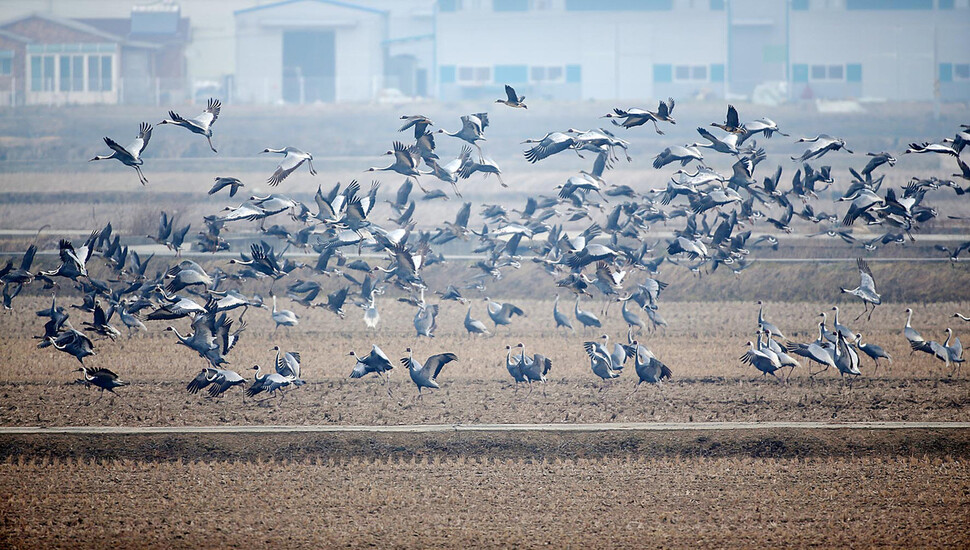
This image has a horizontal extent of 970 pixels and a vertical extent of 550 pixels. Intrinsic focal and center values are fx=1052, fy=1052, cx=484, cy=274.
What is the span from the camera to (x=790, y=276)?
101 feet

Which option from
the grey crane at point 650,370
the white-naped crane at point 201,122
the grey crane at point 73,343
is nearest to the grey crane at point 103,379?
the grey crane at point 73,343

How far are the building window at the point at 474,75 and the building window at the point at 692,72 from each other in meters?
13.8

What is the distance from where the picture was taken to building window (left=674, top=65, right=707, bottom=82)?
77.1 meters

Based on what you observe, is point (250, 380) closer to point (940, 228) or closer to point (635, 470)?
point (635, 470)

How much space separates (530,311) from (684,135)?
120ft

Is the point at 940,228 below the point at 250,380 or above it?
above

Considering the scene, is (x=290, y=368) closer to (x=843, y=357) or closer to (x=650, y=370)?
(x=650, y=370)

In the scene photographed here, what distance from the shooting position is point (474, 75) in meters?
78.1

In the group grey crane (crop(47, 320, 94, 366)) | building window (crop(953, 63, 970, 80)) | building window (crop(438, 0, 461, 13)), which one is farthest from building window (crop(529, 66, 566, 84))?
grey crane (crop(47, 320, 94, 366))

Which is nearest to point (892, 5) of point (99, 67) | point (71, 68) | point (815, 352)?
point (99, 67)

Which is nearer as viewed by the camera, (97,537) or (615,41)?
(97,537)

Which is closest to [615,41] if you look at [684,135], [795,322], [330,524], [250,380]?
[684,135]

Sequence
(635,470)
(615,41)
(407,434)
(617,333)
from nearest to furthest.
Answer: (635,470) < (407,434) < (617,333) < (615,41)

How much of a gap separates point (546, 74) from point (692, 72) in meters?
10.7
